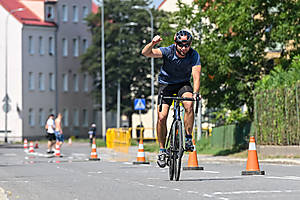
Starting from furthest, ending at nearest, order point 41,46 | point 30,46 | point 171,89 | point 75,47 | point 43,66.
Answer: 1. point 75,47
2. point 43,66
3. point 41,46
4. point 30,46
5. point 171,89

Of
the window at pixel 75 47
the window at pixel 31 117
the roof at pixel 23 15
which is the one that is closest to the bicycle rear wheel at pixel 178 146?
the roof at pixel 23 15

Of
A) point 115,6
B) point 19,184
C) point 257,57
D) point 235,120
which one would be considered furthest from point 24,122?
point 19,184

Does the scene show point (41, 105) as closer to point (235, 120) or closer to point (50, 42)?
point (50, 42)

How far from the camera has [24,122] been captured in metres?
85.8

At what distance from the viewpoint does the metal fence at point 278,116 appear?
25406 millimetres

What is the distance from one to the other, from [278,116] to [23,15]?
207 feet

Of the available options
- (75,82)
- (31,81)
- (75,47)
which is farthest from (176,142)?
(75,82)

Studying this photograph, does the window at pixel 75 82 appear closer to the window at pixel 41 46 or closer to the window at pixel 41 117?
the window at pixel 41 46

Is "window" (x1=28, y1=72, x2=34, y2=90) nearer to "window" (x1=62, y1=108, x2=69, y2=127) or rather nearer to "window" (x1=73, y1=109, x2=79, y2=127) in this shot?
"window" (x1=62, y1=108, x2=69, y2=127)

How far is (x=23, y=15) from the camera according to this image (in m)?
86.5

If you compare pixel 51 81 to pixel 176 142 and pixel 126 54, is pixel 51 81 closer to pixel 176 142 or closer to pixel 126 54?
pixel 126 54

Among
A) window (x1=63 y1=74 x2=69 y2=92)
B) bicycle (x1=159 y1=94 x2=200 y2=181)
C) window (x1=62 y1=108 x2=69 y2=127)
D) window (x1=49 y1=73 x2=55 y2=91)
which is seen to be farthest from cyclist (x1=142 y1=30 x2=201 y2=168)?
window (x1=62 y1=108 x2=69 y2=127)

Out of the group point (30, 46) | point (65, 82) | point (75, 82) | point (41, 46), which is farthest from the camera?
point (75, 82)

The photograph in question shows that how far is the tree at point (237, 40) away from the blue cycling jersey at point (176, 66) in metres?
16.3
